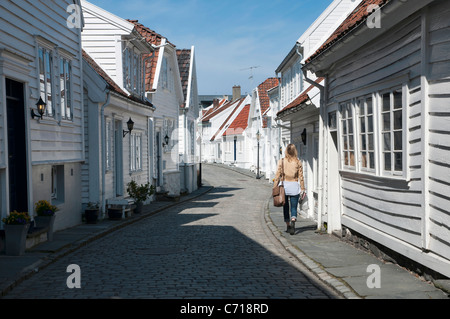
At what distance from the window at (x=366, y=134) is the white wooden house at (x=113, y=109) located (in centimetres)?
743

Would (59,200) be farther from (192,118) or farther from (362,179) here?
(192,118)

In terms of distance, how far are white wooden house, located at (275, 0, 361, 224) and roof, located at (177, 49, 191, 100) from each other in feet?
24.4

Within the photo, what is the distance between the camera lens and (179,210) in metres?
19.6

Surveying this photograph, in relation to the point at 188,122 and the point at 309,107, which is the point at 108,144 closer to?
Answer: the point at 309,107

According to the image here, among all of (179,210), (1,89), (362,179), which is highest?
(1,89)

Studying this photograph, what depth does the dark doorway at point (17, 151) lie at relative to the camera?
413 inches

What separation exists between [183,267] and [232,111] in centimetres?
5601

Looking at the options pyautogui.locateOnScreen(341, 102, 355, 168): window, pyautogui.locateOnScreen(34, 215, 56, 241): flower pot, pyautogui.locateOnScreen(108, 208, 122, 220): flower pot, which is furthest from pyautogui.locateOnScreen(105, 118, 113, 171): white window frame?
pyautogui.locateOnScreen(341, 102, 355, 168): window

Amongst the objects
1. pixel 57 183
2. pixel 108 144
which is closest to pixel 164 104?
pixel 108 144

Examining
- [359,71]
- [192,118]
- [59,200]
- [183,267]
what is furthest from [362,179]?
[192,118]

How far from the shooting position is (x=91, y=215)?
14.3 m

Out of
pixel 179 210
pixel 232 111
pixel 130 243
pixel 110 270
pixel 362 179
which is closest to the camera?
pixel 110 270

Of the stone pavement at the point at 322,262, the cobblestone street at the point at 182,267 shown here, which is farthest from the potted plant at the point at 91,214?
the cobblestone street at the point at 182,267

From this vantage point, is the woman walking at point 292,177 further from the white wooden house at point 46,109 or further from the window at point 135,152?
the window at point 135,152
